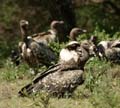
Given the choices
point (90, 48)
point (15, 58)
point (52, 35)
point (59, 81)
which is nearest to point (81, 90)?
point (59, 81)

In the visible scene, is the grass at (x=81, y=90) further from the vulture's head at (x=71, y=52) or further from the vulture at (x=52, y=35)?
the vulture at (x=52, y=35)

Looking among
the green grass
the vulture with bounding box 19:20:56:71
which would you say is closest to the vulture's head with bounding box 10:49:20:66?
the green grass

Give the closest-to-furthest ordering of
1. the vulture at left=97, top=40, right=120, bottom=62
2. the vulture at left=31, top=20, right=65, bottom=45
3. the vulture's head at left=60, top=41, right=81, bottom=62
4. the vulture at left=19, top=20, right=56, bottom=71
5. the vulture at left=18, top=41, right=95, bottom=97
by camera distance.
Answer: the vulture at left=18, top=41, right=95, bottom=97
the vulture's head at left=60, top=41, right=81, bottom=62
the vulture at left=19, top=20, right=56, bottom=71
the vulture at left=97, top=40, right=120, bottom=62
the vulture at left=31, top=20, right=65, bottom=45

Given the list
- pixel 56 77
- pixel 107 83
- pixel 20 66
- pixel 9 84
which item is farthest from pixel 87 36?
pixel 107 83

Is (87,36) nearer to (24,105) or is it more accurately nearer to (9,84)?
(9,84)

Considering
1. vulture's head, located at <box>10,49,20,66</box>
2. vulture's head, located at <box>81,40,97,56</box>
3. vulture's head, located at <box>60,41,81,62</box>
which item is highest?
vulture's head, located at <box>60,41,81,62</box>

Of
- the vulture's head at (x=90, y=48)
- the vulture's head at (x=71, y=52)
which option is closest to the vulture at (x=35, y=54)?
the vulture's head at (x=90, y=48)

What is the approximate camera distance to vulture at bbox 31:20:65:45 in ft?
52.0

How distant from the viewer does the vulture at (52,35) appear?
15.8 m

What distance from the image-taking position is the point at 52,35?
1661 cm

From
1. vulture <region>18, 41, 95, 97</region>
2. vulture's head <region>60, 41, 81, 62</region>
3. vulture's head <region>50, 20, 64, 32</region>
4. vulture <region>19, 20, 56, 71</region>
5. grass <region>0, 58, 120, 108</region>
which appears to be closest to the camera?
grass <region>0, 58, 120, 108</region>

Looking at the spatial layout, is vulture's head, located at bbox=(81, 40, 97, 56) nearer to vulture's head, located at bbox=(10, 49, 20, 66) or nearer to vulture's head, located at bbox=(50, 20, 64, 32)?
vulture's head, located at bbox=(10, 49, 20, 66)

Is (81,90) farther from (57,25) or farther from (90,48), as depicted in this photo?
(57,25)

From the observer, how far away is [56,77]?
11109mm
